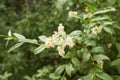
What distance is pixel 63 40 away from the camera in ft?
5.11

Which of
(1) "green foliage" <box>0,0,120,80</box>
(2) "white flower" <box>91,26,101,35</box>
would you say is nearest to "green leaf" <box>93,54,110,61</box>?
(1) "green foliage" <box>0,0,120,80</box>

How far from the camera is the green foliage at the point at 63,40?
5.38 feet

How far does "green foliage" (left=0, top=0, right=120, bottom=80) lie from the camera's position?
1639 millimetres

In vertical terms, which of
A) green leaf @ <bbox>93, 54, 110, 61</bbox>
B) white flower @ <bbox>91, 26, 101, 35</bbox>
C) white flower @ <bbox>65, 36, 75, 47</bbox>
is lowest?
green leaf @ <bbox>93, 54, 110, 61</bbox>

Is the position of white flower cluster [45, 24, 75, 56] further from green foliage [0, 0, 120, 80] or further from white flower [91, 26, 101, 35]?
white flower [91, 26, 101, 35]

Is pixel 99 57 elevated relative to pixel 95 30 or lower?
lower

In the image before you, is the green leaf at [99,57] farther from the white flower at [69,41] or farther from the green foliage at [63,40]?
the white flower at [69,41]

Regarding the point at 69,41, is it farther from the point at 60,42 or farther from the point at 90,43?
the point at 90,43

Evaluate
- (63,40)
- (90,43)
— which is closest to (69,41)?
(63,40)

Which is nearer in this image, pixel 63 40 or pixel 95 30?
pixel 63 40

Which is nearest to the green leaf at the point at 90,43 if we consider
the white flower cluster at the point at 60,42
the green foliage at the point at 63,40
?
the green foliage at the point at 63,40

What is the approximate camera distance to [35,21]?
3.06 metres

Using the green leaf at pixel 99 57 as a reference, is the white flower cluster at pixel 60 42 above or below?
above

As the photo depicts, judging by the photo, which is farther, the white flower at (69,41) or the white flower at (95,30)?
the white flower at (95,30)
